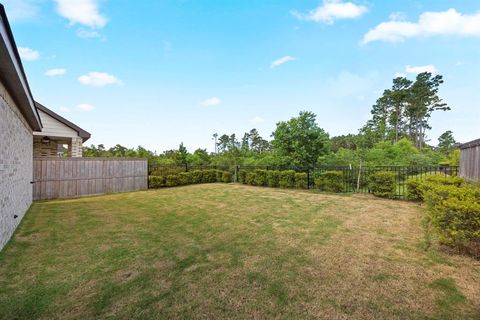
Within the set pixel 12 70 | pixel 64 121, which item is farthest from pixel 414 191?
pixel 64 121

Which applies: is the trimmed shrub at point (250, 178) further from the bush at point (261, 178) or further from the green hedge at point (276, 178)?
the bush at point (261, 178)

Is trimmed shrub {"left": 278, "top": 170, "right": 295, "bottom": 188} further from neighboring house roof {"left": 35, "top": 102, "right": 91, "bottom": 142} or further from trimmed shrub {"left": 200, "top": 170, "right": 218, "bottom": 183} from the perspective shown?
neighboring house roof {"left": 35, "top": 102, "right": 91, "bottom": 142}

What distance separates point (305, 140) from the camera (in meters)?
14.9

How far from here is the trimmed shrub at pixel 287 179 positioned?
35.9ft

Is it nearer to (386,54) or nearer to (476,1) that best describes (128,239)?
(476,1)

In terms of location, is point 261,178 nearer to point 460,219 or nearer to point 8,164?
point 460,219

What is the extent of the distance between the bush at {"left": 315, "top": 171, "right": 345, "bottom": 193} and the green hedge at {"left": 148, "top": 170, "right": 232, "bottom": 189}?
20.1ft

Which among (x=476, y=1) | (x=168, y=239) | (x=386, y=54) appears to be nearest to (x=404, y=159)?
(x=386, y=54)

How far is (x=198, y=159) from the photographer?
20922 millimetres

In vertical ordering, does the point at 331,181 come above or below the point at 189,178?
above

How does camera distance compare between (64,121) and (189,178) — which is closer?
(64,121)

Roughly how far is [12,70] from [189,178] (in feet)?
33.8

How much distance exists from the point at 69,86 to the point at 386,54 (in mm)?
16622

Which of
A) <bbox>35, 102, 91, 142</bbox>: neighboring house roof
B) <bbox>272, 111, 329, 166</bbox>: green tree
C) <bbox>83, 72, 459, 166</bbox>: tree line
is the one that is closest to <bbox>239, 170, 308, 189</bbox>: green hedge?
<bbox>83, 72, 459, 166</bbox>: tree line
